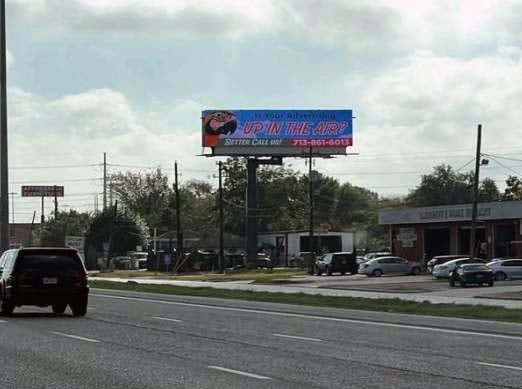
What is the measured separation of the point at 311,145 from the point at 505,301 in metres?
53.2

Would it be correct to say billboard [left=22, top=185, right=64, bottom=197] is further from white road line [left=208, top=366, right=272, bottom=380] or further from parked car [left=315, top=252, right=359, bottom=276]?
white road line [left=208, top=366, right=272, bottom=380]

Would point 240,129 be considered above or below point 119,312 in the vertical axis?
above

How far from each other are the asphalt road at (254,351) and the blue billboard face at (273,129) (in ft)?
200

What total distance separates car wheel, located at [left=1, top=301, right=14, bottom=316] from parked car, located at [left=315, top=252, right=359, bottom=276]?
46.3 meters

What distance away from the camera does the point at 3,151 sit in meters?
39.2

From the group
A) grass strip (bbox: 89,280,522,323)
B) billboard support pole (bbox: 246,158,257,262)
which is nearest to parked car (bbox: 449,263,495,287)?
grass strip (bbox: 89,280,522,323)

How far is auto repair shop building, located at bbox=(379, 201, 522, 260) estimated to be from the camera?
2657 inches

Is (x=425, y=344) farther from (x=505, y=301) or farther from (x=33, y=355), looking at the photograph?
(x=505, y=301)

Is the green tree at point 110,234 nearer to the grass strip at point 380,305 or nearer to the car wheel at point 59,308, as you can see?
the grass strip at point 380,305

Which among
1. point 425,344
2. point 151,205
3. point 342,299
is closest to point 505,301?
point 342,299

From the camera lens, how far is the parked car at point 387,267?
2650 inches

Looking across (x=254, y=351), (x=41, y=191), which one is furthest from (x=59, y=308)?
(x=41, y=191)

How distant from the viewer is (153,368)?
13.6 metres

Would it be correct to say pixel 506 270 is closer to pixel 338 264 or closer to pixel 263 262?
pixel 338 264
